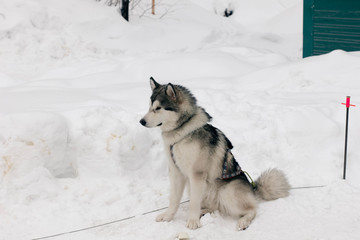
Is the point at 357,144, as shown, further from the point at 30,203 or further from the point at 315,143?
the point at 30,203

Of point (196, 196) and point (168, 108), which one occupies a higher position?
point (168, 108)

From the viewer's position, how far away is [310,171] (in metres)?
4.69

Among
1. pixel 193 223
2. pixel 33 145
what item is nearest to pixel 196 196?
pixel 193 223

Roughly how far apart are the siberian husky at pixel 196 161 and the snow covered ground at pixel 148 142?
133mm

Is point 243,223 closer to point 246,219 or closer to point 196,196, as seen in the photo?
point 246,219

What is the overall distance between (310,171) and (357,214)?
822mm

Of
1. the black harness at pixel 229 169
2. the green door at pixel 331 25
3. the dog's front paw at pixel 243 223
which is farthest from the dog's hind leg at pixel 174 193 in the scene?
the green door at pixel 331 25

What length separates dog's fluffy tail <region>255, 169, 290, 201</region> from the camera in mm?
4184

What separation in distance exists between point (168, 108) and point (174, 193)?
2.56ft

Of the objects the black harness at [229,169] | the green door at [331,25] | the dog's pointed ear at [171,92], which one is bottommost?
the black harness at [229,169]

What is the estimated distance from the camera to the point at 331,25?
9.42 meters

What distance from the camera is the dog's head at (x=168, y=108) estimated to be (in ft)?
12.0

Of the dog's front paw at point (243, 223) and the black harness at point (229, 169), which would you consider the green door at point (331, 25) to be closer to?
the black harness at point (229, 169)

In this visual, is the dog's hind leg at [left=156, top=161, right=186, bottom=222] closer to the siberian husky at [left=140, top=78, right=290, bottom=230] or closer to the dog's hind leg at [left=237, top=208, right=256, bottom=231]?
the siberian husky at [left=140, top=78, right=290, bottom=230]
